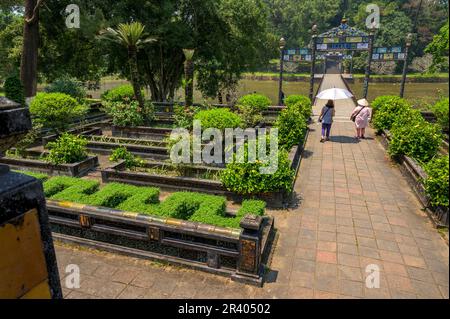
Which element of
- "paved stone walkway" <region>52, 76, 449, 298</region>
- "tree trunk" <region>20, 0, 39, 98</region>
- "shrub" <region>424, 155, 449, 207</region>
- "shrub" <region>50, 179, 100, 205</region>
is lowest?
"paved stone walkway" <region>52, 76, 449, 298</region>

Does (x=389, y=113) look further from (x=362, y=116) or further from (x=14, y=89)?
(x=14, y=89)

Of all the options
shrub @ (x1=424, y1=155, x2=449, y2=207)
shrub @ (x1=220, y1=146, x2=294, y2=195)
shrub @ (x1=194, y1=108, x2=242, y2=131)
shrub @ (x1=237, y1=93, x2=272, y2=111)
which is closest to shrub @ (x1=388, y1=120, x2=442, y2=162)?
shrub @ (x1=424, y1=155, x2=449, y2=207)

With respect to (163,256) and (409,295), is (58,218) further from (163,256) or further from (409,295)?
(409,295)

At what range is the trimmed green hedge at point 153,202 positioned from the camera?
5938mm

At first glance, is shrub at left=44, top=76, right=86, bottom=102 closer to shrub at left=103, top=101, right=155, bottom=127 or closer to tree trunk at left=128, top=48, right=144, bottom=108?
tree trunk at left=128, top=48, right=144, bottom=108

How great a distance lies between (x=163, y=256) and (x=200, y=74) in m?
21.3

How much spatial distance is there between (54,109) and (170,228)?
33.5 feet

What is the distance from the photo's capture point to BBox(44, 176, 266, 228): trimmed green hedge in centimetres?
594

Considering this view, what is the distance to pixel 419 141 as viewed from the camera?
913cm

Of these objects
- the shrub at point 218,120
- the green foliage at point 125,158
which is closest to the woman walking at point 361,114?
the shrub at point 218,120

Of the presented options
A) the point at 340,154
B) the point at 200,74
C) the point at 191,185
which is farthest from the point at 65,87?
the point at 340,154

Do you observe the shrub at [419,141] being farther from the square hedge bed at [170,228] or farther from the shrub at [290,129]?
the square hedge bed at [170,228]

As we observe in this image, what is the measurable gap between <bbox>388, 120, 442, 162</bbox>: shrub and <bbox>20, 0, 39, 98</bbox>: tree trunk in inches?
726

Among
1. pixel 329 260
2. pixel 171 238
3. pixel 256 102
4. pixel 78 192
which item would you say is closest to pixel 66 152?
pixel 78 192
